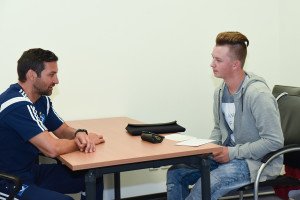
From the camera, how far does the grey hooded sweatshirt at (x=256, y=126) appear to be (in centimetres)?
217

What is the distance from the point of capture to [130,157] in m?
1.83

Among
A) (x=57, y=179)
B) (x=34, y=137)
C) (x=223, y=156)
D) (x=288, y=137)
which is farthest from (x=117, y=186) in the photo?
(x=288, y=137)

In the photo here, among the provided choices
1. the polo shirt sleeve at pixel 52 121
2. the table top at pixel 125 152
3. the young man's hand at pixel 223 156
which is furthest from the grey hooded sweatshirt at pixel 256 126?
the polo shirt sleeve at pixel 52 121

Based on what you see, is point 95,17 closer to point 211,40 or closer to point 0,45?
point 0,45

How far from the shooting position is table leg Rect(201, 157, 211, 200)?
6.61ft

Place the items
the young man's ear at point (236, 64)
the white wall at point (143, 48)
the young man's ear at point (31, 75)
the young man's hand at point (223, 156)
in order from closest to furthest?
the young man's ear at point (31, 75), the young man's hand at point (223, 156), the young man's ear at point (236, 64), the white wall at point (143, 48)

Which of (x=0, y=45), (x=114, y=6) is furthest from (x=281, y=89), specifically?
(x=0, y=45)

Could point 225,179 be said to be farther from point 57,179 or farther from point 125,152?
point 57,179

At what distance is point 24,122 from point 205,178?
97cm

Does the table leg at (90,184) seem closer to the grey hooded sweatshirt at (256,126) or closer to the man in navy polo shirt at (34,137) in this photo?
the man in navy polo shirt at (34,137)

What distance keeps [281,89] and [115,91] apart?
1270 mm

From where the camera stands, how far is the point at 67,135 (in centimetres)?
239

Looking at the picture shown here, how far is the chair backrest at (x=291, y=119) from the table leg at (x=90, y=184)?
1.30 metres

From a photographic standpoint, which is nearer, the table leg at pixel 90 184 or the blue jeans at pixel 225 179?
the table leg at pixel 90 184
